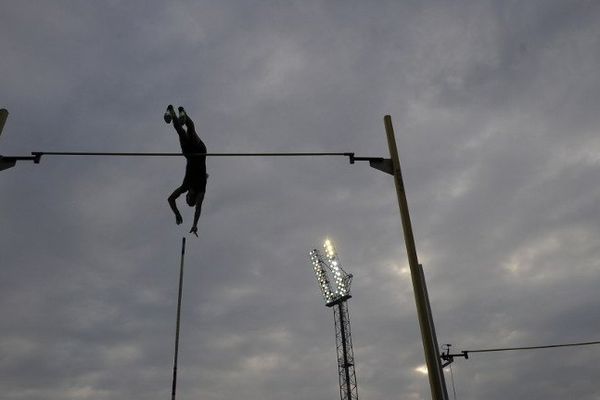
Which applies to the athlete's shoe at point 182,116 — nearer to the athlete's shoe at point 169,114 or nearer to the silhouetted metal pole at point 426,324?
the athlete's shoe at point 169,114

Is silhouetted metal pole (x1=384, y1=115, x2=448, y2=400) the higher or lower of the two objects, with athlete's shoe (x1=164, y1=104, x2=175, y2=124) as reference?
lower

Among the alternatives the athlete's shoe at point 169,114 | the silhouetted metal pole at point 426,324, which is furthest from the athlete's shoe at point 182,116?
the silhouetted metal pole at point 426,324

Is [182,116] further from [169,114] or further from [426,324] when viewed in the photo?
[426,324]

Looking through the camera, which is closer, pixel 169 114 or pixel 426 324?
pixel 426 324

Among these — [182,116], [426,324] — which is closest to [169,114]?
[182,116]

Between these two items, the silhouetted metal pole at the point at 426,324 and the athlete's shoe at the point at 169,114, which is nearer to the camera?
the silhouetted metal pole at the point at 426,324

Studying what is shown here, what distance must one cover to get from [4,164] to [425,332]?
6.54 m

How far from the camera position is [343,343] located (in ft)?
103

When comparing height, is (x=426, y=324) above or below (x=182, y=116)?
below

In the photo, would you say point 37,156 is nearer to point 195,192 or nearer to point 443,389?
point 195,192

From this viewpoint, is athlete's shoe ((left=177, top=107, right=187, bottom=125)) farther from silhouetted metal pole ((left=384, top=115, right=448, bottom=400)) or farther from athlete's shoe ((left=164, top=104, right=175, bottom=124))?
silhouetted metal pole ((left=384, top=115, right=448, bottom=400))

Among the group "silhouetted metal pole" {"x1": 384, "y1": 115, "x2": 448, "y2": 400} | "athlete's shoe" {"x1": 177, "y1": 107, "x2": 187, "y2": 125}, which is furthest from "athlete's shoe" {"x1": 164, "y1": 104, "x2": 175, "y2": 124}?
"silhouetted metal pole" {"x1": 384, "y1": 115, "x2": 448, "y2": 400}

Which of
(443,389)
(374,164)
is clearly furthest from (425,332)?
(374,164)

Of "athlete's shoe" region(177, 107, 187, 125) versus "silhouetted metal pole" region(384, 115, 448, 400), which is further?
"athlete's shoe" region(177, 107, 187, 125)
